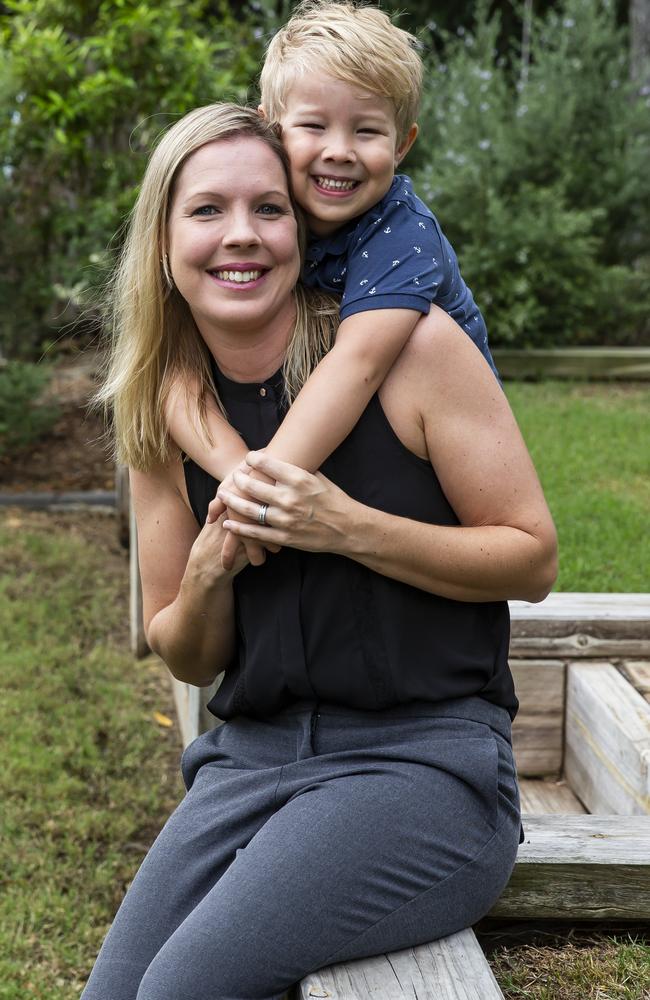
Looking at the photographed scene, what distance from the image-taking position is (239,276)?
1967 mm

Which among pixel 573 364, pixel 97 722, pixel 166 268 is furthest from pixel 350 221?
pixel 573 364

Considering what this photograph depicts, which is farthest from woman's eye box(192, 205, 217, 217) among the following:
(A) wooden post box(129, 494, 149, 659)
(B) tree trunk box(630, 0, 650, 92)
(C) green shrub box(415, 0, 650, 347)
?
(B) tree trunk box(630, 0, 650, 92)

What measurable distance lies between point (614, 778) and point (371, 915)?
1177 mm

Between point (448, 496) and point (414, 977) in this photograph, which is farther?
point (448, 496)

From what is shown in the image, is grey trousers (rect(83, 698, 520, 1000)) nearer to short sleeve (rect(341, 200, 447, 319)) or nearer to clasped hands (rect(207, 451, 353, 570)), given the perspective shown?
clasped hands (rect(207, 451, 353, 570))

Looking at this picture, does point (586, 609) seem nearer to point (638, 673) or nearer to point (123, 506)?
point (638, 673)

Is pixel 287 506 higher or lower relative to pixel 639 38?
higher

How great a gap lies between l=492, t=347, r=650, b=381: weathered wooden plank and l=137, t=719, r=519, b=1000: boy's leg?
6.48 m

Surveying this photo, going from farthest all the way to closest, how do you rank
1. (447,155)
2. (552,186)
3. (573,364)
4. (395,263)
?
1. (552,186)
2. (447,155)
3. (573,364)
4. (395,263)

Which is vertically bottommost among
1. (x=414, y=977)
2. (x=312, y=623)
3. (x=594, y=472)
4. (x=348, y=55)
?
(x=594, y=472)

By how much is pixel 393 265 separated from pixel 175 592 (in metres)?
0.74

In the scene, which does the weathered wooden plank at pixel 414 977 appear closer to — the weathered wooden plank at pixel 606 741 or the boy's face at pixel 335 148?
the weathered wooden plank at pixel 606 741

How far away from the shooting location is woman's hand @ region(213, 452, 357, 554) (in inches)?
72.1

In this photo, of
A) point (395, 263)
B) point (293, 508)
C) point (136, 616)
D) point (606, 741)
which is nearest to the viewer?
point (293, 508)
